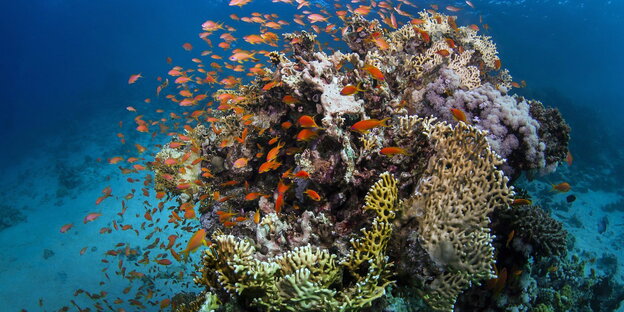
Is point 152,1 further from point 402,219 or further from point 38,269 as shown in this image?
point 402,219

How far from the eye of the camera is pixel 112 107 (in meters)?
37.1

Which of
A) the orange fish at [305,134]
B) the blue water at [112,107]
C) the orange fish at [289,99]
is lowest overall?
the orange fish at [305,134]

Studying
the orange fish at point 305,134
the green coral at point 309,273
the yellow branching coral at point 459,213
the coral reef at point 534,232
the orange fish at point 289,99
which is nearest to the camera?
the green coral at point 309,273

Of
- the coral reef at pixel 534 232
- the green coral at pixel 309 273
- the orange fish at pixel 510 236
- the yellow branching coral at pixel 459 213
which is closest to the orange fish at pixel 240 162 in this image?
Answer: the green coral at pixel 309 273

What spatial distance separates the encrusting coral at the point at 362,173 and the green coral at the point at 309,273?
0.02 metres

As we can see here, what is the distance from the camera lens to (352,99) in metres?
4.77

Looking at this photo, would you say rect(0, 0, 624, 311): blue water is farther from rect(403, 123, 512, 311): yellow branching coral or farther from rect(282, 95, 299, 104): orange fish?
rect(403, 123, 512, 311): yellow branching coral

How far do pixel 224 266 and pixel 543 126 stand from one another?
573cm

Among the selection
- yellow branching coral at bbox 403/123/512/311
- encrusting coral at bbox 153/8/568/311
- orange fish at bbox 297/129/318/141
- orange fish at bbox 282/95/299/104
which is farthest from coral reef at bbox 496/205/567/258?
orange fish at bbox 282/95/299/104

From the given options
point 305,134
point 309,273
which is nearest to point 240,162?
point 305,134

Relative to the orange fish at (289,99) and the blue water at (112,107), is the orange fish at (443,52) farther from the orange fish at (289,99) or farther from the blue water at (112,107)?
the blue water at (112,107)

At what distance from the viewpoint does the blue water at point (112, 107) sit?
49.6 ft

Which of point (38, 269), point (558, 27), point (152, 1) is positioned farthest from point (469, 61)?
point (152, 1)

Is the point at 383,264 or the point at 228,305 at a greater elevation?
the point at 228,305
